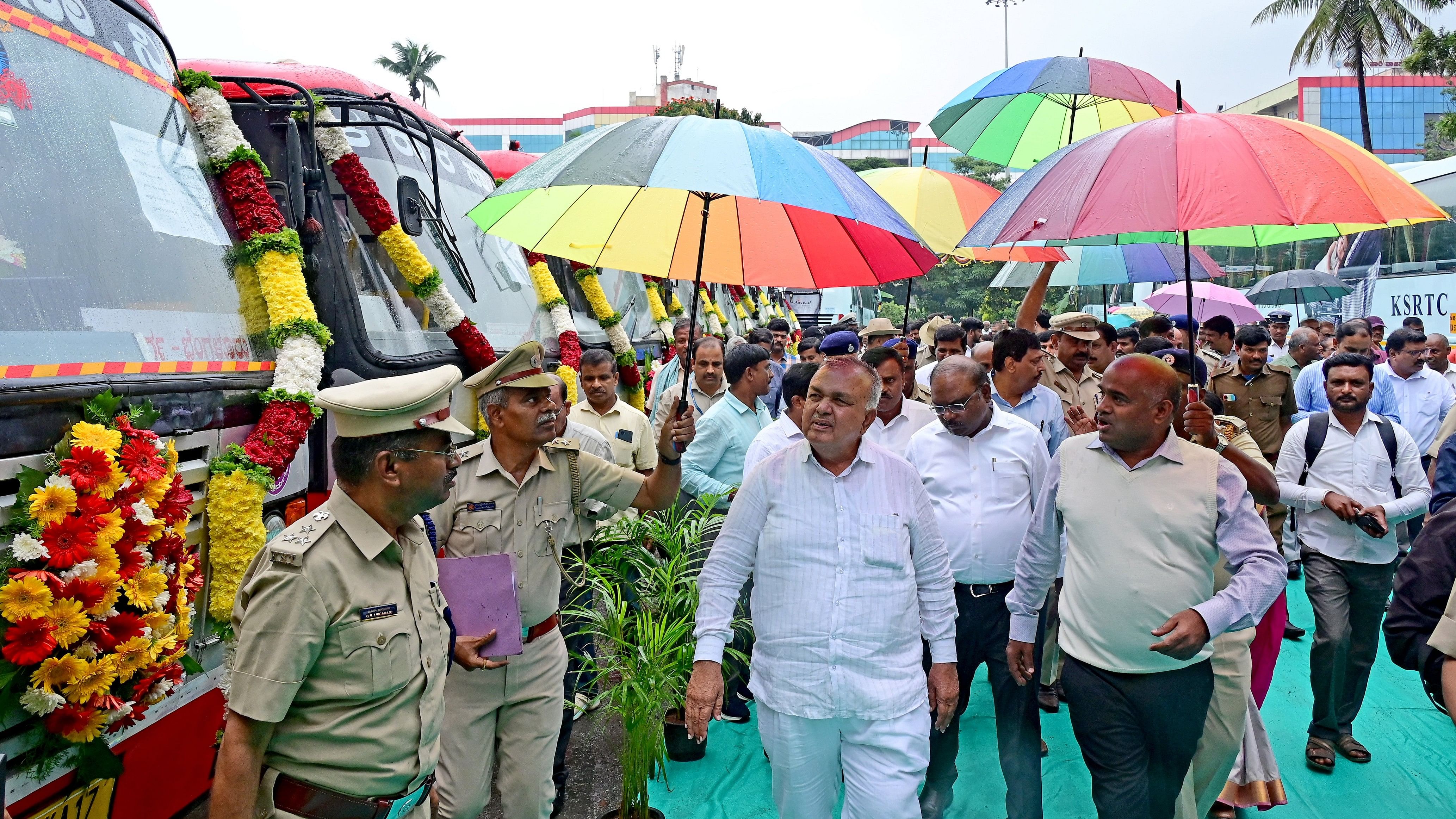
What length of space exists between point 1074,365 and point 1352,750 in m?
2.64

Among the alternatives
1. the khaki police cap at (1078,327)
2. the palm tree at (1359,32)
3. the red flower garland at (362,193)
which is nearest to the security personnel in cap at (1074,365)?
the khaki police cap at (1078,327)

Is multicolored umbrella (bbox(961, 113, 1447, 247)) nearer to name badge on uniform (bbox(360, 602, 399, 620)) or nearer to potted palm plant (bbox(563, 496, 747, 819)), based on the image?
potted palm plant (bbox(563, 496, 747, 819))

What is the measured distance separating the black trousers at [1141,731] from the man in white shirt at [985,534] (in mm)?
641

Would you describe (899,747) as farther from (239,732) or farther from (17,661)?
(17,661)

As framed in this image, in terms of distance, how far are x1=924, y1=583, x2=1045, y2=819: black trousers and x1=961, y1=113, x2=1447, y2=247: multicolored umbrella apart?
1634mm

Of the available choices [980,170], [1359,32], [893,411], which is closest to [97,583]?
[893,411]

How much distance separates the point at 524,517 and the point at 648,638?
827 mm

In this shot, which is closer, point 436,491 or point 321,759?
point 321,759

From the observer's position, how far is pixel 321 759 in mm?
2314

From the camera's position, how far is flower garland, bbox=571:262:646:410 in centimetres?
850

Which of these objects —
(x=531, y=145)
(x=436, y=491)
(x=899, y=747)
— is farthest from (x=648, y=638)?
(x=531, y=145)

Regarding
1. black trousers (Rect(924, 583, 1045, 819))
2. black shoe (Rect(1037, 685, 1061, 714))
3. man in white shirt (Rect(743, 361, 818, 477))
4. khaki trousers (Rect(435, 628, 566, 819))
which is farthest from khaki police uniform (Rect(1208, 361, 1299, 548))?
khaki trousers (Rect(435, 628, 566, 819))

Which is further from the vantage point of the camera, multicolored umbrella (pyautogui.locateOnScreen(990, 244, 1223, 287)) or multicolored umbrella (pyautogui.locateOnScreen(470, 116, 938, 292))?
multicolored umbrella (pyautogui.locateOnScreen(990, 244, 1223, 287))

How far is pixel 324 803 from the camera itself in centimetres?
233
